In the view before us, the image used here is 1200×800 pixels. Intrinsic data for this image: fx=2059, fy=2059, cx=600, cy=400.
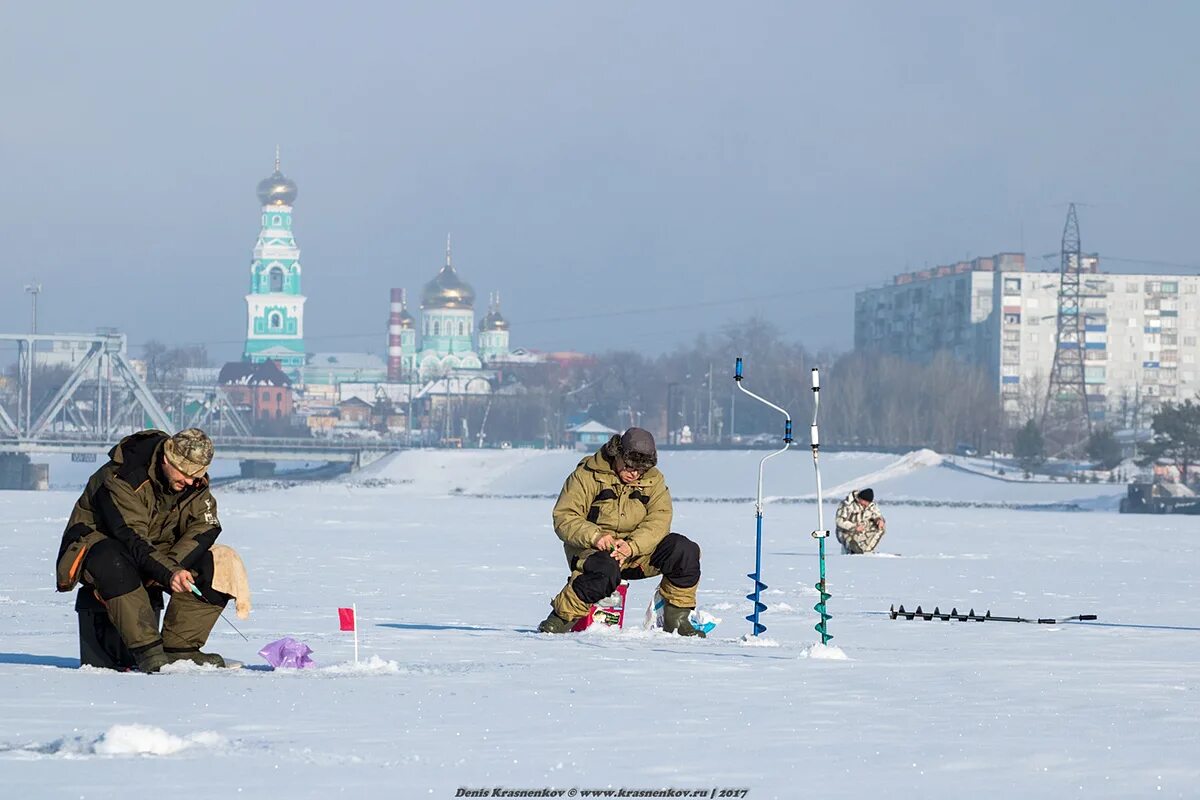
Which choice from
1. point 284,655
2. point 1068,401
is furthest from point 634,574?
point 1068,401

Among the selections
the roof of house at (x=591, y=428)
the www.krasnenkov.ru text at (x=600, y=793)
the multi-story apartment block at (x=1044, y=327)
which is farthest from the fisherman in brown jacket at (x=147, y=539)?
the roof of house at (x=591, y=428)

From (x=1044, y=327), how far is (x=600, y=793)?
137 meters

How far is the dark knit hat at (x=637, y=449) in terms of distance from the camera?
31.2 feet

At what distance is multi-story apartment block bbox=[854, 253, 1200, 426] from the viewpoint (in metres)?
138

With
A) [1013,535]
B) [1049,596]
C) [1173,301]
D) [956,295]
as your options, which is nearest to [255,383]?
[956,295]

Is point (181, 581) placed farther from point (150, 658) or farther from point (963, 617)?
point (963, 617)

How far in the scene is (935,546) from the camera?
27.7 metres

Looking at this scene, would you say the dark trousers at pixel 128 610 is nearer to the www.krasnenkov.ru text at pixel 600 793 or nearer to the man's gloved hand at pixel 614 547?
the man's gloved hand at pixel 614 547

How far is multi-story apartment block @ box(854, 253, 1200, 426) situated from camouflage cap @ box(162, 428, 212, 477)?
426ft

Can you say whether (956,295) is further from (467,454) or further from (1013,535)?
(1013,535)

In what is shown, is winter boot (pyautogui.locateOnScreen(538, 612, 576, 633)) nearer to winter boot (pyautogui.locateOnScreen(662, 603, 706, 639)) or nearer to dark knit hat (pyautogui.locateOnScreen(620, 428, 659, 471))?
winter boot (pyautogui.locateOnScreen(662, 603, 706, 639))

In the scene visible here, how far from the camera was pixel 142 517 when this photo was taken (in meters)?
8.00

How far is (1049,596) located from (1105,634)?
5.08 meters

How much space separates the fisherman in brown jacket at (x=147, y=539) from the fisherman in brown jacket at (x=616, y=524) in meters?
2.05
